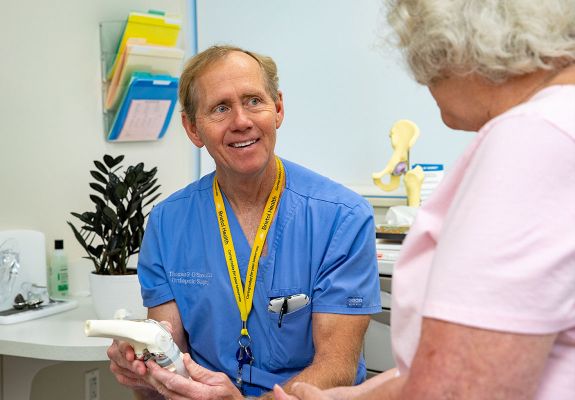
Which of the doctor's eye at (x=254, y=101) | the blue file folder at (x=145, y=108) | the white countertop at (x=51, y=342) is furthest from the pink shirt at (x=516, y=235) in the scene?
the blue file folder at (x=145, y=108)

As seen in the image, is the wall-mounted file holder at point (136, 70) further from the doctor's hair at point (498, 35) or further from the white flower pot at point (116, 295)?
the doctor's hair at point (498, 35)

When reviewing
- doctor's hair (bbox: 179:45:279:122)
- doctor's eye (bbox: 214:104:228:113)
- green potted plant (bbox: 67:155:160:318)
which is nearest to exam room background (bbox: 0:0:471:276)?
green potted plant (bbox: 67:155:160:318)

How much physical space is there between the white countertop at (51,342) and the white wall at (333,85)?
123cm

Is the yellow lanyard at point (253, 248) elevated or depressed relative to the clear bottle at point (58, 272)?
elevated

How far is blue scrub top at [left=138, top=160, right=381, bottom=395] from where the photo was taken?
168 centimetres

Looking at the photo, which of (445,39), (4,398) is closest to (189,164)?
(4,398)

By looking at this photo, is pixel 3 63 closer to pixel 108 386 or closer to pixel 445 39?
pixel 108 386

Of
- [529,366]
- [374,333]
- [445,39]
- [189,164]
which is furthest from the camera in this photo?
[189,164]

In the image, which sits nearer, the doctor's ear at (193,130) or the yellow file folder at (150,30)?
the doctor's ear at (193,130)

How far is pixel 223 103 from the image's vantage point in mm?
1761

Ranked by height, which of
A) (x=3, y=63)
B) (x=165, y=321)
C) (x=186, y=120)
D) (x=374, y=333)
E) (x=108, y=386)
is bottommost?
(x=108, y=386)

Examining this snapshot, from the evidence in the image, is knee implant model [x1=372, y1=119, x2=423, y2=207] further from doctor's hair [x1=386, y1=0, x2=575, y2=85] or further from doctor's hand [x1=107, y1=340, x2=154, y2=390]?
doctor's hair [x1=386, y1=0, x2=575, y2=85]

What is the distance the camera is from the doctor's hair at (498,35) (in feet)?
2.68

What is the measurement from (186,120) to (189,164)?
1361mm
